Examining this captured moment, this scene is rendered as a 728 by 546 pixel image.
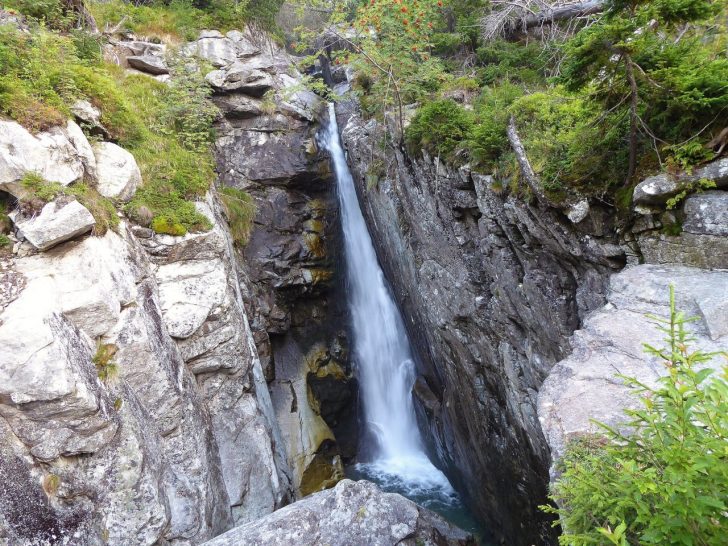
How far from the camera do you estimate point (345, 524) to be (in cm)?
586

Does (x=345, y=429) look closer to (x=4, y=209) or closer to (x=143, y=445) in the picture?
(x=143, y=445)

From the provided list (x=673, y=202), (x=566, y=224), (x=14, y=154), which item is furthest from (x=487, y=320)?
(x=14, y=154)

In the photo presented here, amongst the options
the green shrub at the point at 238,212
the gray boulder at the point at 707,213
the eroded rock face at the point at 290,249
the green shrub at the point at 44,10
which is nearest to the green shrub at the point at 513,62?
the eroded rock face at the point at 290,249

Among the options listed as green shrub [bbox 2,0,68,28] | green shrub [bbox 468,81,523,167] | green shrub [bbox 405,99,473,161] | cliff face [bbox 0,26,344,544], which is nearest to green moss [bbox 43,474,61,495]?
cliff face [bbox 0,26,344,544]

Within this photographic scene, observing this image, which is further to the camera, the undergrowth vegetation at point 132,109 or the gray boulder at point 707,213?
the undergrowth vegetation at point 132,109

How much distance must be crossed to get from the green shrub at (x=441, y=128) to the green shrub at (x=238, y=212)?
5899 mm

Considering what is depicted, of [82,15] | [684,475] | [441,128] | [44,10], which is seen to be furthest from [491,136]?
[82,15]

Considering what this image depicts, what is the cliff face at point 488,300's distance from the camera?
590 cm

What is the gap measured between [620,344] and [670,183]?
1906mm

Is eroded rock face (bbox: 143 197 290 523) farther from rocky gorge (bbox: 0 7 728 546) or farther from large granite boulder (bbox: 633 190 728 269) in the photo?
large granite boulder (bbox: 633 190 728 269)

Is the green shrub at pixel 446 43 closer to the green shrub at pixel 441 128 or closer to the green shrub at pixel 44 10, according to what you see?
the green shrub at pixel 441 128

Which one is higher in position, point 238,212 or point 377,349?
point 238,212

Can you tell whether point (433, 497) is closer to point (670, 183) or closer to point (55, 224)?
point (670, 183)

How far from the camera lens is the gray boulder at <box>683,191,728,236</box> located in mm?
3896
